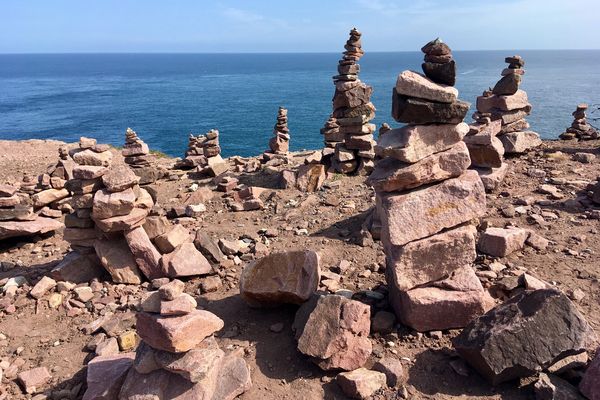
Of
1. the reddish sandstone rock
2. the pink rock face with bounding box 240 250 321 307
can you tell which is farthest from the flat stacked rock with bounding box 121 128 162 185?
the reddish sandstone rock

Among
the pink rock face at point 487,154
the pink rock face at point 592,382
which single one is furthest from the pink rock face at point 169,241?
the pink rock face at point 487,154

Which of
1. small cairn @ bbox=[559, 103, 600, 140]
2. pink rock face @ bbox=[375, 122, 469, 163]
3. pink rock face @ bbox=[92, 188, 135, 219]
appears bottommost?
small cairn @ bbox=[559, 103, 600, 140]

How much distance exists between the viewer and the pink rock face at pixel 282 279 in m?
8.38

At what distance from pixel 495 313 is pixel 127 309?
6.90m

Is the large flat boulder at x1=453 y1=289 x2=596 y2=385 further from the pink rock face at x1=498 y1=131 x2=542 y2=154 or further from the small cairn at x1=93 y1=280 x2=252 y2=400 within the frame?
the pink rock face at x1=498 y1=131 x2=542 y2=154

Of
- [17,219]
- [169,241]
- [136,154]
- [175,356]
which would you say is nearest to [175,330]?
[175,356]

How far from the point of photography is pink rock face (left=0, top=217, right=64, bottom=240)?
44.3 ft

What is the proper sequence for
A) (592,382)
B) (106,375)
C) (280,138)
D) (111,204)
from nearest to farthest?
(592,382) → (106,375) → (111,204) → (280,138)

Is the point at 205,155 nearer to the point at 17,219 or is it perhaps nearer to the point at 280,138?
the point at 280,138

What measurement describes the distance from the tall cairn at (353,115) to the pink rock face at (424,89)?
33.1ft

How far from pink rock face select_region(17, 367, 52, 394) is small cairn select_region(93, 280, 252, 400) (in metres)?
1.26

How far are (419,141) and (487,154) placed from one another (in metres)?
7.79

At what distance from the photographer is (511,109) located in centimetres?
1784

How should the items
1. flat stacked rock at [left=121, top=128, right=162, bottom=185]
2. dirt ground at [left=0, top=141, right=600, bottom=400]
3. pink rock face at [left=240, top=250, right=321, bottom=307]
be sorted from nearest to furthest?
dirt ground at [left=0, top=141, right=600, bottom=400]
pink rock face at [left=240, top=250, right=321, bottom=307]
flat stacked rock at [left=121, top=128, right=162, bottom=185]
